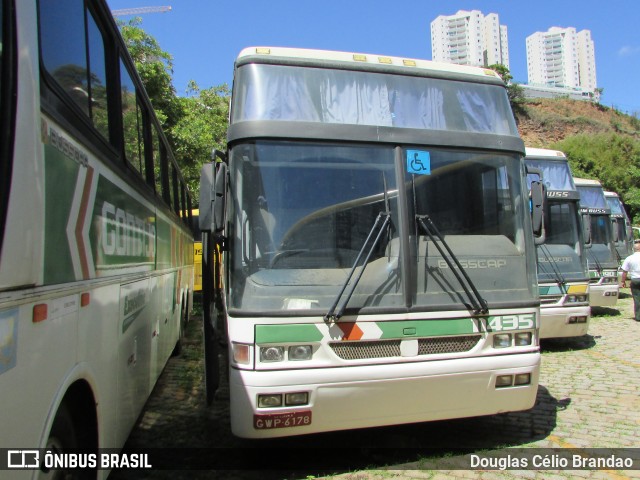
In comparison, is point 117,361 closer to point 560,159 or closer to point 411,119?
point 411,119

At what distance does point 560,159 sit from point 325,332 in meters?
7.89

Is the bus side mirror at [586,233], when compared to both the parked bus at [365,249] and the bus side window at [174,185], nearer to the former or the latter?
the parked bus at [365,249]

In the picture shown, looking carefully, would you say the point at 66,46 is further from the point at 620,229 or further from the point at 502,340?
the point at 620,229

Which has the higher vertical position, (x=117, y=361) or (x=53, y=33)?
(x=53, y=33)

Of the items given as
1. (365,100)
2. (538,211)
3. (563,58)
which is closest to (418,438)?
(538,211)

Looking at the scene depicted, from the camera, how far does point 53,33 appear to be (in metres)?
2.59

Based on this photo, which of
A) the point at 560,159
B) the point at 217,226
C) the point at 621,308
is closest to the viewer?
the point at 217,226

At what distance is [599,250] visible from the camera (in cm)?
1397

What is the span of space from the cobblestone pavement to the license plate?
0.60 m

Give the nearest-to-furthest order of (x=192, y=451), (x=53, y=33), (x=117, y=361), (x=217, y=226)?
(x=53, y=33) → (x=117, y=361) → (x=217, y=226) → (x=192, y=451)

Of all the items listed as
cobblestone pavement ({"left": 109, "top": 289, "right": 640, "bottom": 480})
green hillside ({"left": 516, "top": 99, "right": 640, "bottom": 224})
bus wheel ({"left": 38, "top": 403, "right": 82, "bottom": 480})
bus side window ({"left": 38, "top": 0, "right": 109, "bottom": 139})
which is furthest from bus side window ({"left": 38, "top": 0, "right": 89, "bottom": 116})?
green hillside ({"left": 516, "top": 99, "right": 640, "bottom": 224})

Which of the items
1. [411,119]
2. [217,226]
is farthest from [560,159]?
[217,226]

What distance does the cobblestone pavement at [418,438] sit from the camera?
409cm

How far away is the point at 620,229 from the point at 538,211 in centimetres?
1418
